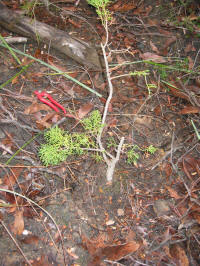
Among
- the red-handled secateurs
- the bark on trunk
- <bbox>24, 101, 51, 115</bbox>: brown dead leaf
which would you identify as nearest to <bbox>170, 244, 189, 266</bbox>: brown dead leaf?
the red-handled secateurs

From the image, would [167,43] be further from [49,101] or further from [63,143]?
[63,143]

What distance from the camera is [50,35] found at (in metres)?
2.64

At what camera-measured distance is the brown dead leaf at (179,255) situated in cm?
194

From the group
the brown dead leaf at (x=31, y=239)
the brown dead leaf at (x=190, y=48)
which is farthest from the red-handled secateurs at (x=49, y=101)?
the brown dead leaf at (x=190, y=48)

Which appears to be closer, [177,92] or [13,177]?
[13,177]

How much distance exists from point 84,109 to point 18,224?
1156 mm

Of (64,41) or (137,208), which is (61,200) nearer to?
(137,208)

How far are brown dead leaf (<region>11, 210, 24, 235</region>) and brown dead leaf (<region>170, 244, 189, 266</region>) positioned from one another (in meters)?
1.17

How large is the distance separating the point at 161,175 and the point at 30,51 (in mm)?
1851

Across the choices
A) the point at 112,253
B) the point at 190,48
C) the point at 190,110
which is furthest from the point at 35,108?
the point at 190,48

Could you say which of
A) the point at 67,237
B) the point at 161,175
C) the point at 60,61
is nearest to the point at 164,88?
the point at 161,175

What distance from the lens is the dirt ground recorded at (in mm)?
1867

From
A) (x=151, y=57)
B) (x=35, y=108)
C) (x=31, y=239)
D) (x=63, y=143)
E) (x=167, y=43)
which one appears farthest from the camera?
(x=167, y=43)

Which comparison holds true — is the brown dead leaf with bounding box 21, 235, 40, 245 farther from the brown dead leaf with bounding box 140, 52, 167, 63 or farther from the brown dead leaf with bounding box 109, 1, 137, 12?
the brown dead leaf with bounding box 109, 1, 137, 12
